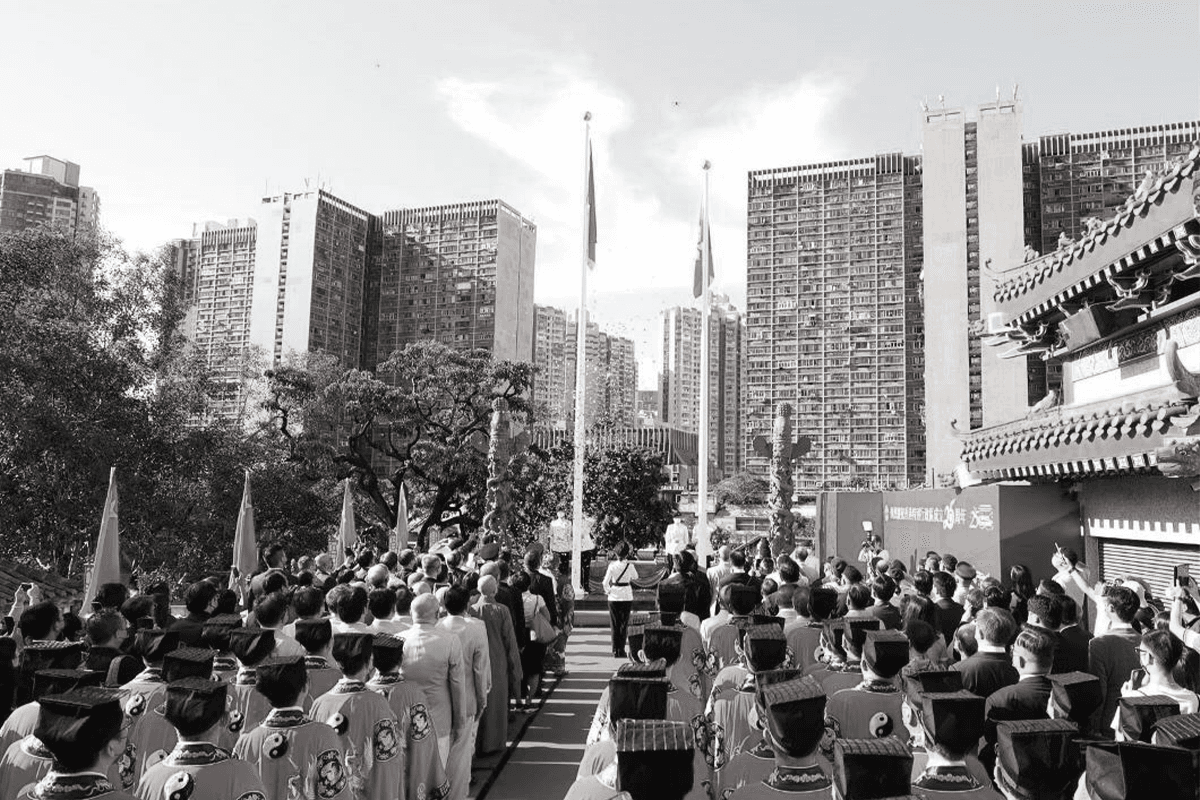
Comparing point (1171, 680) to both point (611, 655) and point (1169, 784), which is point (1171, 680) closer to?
point (1169, 784)

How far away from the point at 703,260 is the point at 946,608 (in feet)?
40.5

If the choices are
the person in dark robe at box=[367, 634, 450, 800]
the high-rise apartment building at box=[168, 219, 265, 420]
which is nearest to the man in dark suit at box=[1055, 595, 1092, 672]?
the person in dark robe at box=[367, 634, 450, 800]

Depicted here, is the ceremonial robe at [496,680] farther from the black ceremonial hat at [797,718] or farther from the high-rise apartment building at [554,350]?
the high-rise apartment building at [554,350]

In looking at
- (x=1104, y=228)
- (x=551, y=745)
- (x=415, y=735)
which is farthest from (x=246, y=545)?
(x=1104, y=228)

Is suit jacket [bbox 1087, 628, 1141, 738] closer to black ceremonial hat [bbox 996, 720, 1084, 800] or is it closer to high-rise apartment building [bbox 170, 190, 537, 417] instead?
black ceremonial hat [bbox 996, 720, 1084, 800]

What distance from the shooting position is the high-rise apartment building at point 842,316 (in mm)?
63594

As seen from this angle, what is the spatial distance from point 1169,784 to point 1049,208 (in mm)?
66790

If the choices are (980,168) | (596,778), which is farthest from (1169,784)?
(980,168)

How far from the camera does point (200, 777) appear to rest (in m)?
3.13

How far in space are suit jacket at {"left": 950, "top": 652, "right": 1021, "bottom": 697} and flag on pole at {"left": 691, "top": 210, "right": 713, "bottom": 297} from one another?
1412 centimetres


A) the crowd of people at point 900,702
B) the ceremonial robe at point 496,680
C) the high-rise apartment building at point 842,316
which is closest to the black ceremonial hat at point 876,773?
the crowd of people at point 900,702

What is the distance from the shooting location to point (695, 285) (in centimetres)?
1827

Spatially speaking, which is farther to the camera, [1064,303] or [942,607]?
[1064,303]

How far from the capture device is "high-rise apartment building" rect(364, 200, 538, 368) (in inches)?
2432
